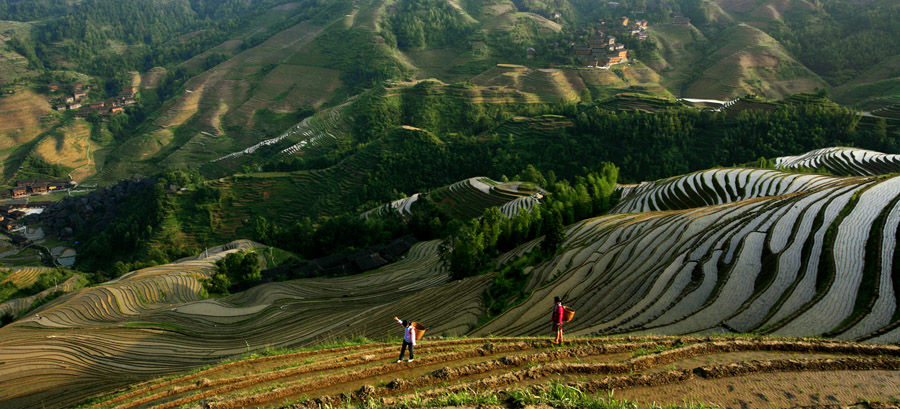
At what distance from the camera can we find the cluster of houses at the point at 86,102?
10038cm

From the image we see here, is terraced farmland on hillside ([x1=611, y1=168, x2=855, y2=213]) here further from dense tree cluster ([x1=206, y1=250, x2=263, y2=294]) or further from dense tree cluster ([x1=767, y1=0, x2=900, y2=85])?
dense tree cluster ([x1=767, y1=0, x2=900, y2=85])

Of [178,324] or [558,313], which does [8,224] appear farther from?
[558,313]

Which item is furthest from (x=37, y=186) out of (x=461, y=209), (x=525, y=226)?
(x=525, y=226)

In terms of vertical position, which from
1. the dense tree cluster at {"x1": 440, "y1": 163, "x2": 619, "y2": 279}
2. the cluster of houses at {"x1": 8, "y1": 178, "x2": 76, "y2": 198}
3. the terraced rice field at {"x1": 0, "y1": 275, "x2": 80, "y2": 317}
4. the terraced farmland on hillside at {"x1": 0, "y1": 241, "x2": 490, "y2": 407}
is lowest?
the cluster of houses at {"x1": 8, "y1": 178, "x2": 76, "y2": 198}

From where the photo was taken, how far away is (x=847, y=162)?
39.9 metres

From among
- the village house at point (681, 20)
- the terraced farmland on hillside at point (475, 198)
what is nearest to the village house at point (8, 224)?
the terraced farmland on hillside at point (475, 198)

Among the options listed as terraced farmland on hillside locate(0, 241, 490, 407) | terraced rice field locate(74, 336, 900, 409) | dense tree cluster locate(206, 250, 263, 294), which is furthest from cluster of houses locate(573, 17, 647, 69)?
terraced rice field locate(74, 336, 900, 409)

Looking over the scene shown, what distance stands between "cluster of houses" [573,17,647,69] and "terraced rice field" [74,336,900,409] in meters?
82.0

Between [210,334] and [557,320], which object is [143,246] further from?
[557,320]

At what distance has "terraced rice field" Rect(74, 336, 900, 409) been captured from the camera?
8.95m

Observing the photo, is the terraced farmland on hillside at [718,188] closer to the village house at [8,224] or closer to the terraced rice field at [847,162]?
the terraced rice field at [847,162]

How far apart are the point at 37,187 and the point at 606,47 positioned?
103496 mm

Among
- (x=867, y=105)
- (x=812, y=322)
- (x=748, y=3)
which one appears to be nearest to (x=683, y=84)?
(x=867, y=105)

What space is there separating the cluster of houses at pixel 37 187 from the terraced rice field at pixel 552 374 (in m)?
87.1
